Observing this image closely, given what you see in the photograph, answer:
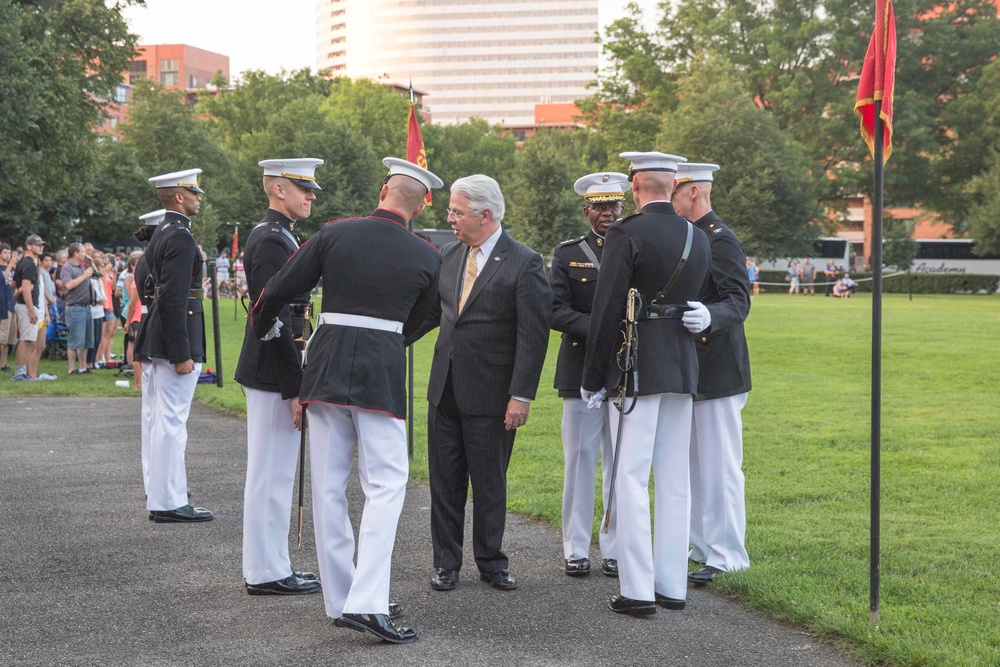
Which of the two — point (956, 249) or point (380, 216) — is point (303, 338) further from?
point (956, 249)

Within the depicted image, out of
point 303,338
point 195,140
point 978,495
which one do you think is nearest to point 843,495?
point 978,495

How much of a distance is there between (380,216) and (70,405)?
9.81m

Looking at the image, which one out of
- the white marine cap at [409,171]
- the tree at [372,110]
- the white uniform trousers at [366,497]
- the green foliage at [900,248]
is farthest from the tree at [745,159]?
the white uniform trousers at [366,497]

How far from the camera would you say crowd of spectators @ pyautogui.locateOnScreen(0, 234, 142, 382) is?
16547 mm

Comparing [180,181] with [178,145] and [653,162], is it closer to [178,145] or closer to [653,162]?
[653,162]

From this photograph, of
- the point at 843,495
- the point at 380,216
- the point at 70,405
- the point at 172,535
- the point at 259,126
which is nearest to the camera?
the point at 380,216

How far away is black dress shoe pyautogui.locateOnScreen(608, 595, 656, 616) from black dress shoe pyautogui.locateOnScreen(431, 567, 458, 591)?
0.89 metres

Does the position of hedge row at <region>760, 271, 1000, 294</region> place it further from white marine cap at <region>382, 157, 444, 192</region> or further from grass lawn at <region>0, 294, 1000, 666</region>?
white marine cap at <region>382, 157, 444, 192</region>

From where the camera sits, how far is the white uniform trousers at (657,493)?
5.47m

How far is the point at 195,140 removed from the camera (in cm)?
6350

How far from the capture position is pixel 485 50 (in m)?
192

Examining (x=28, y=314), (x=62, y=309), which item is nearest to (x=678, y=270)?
(x=28, y=314)

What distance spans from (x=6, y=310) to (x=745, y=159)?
42092 mm

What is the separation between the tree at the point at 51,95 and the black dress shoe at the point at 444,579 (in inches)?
815
